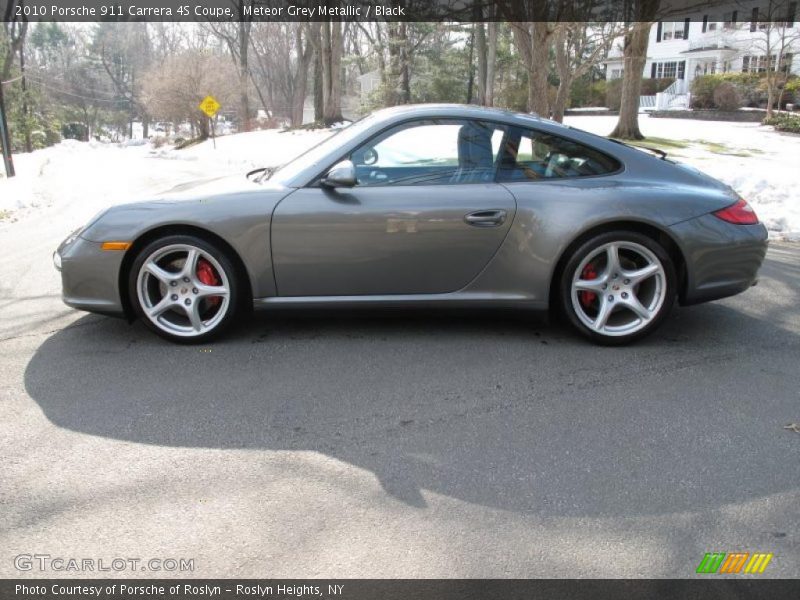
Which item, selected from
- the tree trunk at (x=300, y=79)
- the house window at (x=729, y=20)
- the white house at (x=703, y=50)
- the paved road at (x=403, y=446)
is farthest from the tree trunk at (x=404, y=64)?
the paved road at (x=403, y=446)

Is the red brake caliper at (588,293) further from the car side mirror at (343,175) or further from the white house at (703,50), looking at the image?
the white house at (703,50)

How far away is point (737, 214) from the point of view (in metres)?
4.37

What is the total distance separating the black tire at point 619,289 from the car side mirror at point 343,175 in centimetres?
139

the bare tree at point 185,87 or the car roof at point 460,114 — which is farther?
the bare tree at point 185,87

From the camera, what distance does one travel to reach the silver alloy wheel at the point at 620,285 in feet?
14.0

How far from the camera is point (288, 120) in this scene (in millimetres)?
70000

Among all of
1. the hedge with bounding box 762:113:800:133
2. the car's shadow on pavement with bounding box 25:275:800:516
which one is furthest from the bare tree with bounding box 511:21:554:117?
the hedge with bounding box 762:113:800:133

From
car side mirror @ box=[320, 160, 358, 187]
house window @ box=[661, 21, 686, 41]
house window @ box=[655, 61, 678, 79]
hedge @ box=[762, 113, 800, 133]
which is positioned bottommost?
car side mirror @ box=[320, 160, 358, 187]

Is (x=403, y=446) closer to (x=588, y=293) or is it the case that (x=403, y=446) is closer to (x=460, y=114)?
(x=588, y=293)

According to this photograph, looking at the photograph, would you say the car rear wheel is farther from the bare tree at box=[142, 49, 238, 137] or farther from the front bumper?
the bare tree at box=[142, 49, 238, 137]

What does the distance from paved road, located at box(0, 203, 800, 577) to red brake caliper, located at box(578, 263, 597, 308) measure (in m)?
0.28

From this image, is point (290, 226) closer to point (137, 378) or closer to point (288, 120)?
point (137, 378)

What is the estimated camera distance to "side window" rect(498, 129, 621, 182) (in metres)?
4.36

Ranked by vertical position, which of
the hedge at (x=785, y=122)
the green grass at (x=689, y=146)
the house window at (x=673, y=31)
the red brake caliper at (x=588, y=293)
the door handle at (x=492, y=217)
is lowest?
the red brake caliper at (x=588, y=293)
